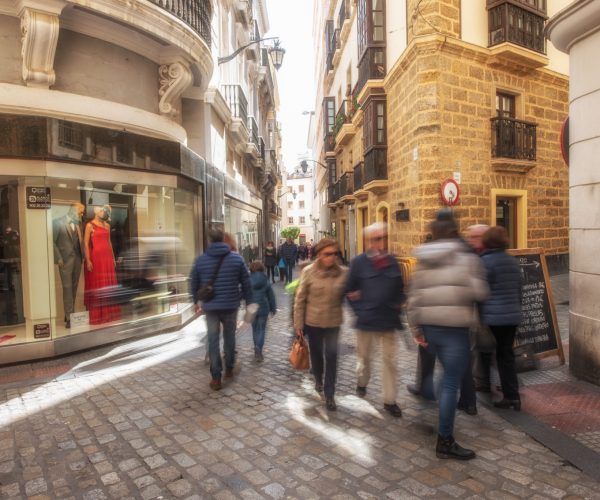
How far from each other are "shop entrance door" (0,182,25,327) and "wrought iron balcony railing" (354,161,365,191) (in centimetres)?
1223

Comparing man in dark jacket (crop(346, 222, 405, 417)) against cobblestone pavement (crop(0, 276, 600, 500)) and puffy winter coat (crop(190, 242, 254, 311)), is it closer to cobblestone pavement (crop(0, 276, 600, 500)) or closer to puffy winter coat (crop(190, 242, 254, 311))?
cobblestone pavement (crop(0, 276, 600, 500))

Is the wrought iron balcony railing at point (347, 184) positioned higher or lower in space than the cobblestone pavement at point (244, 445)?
higher

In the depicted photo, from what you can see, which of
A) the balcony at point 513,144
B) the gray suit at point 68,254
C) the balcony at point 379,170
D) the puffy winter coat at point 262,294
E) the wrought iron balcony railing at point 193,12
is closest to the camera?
the puffy winter coat at point 262,294

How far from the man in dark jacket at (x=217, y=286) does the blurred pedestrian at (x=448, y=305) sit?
8.02ft

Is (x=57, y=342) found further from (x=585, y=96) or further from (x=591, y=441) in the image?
(x=585, y=96)

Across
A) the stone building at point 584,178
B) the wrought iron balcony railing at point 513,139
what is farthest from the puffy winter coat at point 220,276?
the wrought iron balcony railing at point 513,139

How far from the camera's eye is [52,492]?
3.18m

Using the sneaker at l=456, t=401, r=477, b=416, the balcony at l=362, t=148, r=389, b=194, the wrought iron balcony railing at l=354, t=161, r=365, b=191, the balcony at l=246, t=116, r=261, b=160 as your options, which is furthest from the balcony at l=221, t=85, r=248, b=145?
the sneaker at l=456, t=401, r=477, b=416

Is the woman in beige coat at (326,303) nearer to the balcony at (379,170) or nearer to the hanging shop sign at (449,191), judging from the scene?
the hanging shop sign at (449,191)

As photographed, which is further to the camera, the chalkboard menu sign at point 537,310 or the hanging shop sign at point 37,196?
the hanging shop sign at point 37,196

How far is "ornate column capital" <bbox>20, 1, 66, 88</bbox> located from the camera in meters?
6.20

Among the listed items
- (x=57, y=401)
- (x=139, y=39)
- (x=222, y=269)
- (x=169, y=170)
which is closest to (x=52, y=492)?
(x=57, y=401)

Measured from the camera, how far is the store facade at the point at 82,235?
258 inches

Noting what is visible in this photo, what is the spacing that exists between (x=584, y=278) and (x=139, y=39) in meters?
7.74
